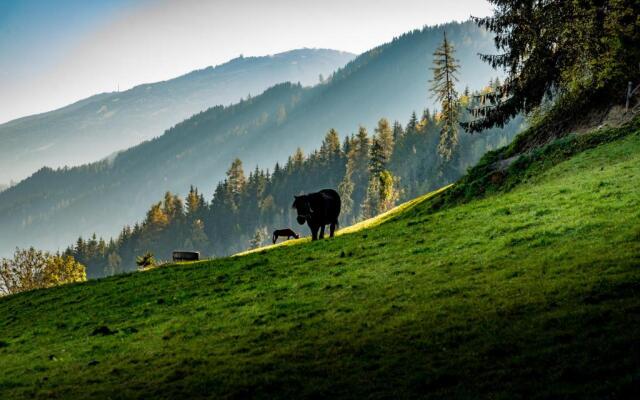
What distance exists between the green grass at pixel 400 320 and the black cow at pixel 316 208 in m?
6.14

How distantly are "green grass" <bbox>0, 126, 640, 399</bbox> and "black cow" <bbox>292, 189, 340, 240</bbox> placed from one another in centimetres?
614

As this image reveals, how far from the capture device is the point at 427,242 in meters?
23.5

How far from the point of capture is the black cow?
34.4 m

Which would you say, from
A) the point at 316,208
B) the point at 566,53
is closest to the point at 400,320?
the point at 316,208

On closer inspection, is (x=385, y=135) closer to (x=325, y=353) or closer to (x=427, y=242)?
(x=427, y=242)

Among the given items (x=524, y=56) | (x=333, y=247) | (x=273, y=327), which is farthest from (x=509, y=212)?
(x=524, y=56)

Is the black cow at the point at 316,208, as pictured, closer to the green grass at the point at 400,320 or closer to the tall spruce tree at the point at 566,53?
the green grass at the point at 400,320

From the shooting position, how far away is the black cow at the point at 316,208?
113ft

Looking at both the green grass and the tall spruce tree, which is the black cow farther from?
the tall spruce tree

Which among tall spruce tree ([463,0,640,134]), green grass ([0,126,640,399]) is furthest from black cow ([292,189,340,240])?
tall spruce tree ([463,0,640,134])

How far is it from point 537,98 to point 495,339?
38.9 meters

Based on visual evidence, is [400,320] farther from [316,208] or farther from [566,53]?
[566,53]

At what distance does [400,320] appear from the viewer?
14.2 meters

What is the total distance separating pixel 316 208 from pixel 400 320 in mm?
21293
